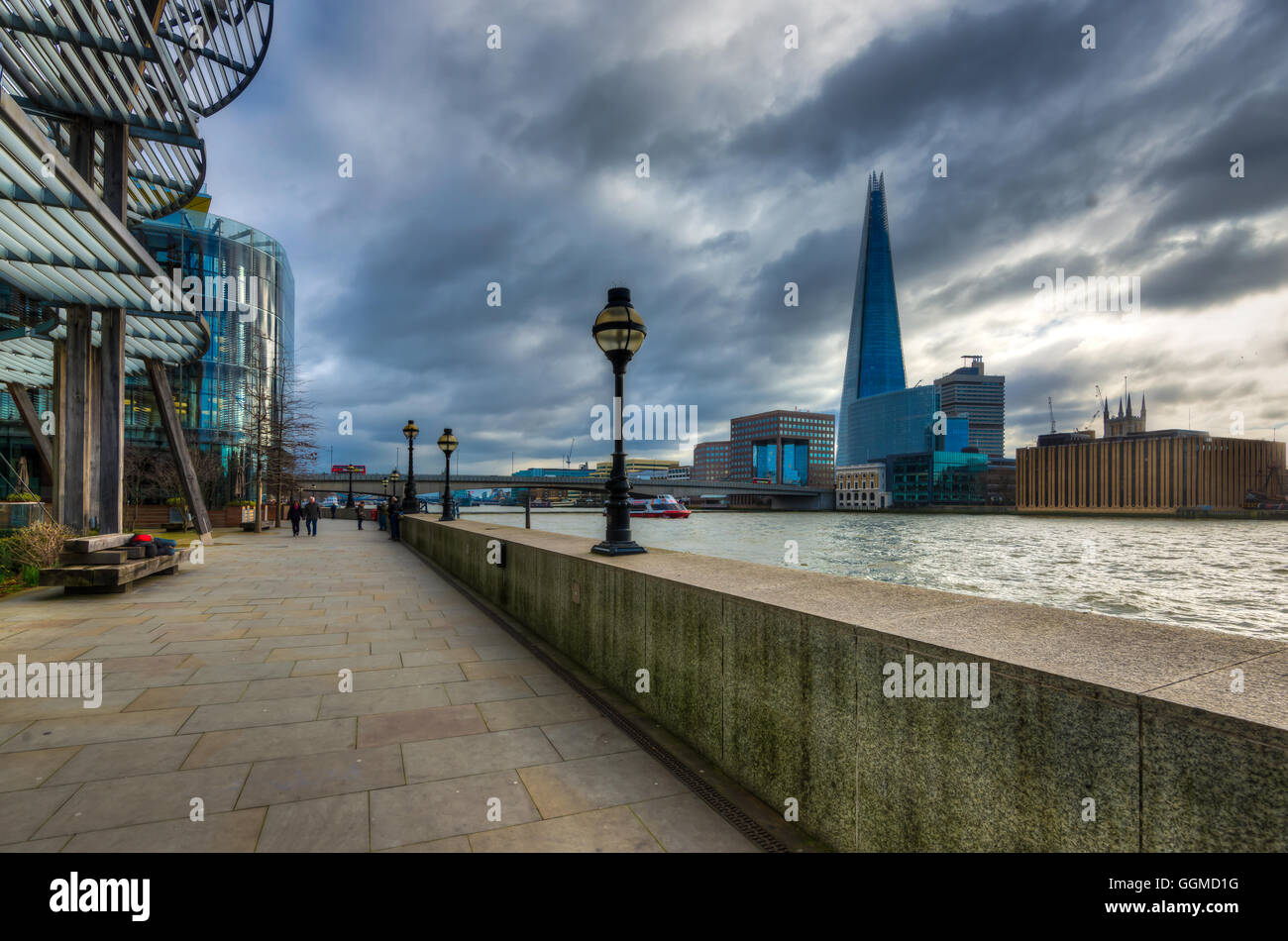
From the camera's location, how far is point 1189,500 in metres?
94.4

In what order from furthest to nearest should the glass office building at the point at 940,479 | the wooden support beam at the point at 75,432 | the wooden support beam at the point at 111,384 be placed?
the glass office building at the point at 940,479
the wooden support beam at the point at 111,384
the wooden support beam at the point at 75,432

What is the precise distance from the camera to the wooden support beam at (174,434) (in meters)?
17.9

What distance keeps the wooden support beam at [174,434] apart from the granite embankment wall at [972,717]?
19.7 meters

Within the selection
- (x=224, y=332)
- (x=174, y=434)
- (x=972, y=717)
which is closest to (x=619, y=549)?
(x=972, y=717)

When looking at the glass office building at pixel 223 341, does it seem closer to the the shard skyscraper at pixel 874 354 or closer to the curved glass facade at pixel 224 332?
the curved glass facade at pixel 224 332

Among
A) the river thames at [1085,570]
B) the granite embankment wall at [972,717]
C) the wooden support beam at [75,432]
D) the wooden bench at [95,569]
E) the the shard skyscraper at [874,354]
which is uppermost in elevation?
the the shard skyscraper at [874,354]

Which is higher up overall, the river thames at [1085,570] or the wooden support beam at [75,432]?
the wooden support beam at [75,432]

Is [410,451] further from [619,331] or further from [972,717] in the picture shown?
[972,717]

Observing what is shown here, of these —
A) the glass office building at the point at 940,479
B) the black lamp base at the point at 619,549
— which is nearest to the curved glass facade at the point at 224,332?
the black lamp base at the point at 619,549

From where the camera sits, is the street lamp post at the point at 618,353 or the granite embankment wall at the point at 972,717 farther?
the street lamp post at the point at 618,353

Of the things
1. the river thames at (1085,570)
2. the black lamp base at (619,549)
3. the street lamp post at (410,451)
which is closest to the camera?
the black lamp base at (619,549)

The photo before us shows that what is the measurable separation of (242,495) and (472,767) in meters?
53.3
